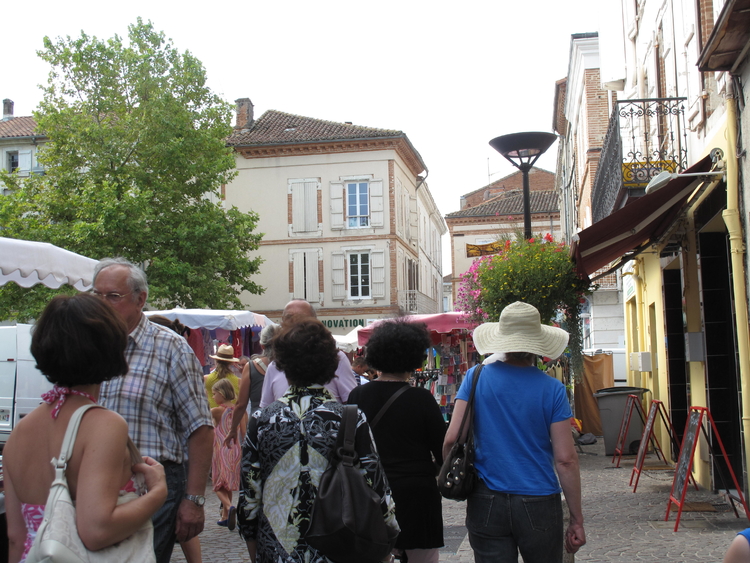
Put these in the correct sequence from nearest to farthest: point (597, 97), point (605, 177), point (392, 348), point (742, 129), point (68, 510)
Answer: point (68, 510)
point (392, 348)
point (742, 129)
point (605, 177)
point (597, 97)

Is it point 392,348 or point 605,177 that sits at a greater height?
point 605,177

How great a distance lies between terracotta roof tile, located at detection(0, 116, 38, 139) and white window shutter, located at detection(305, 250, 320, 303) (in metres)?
16.3

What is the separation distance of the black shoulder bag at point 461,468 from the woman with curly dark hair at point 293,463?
0.58m

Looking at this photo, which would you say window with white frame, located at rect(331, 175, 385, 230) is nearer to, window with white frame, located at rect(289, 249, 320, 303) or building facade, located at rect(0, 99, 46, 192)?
window with white frame, located at rect(289, 249, 320, 303)

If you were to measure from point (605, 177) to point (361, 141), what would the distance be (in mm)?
26925

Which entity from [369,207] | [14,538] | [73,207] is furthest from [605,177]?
[369,207]

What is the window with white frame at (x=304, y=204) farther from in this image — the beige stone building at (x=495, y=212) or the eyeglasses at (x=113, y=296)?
the eyeglasses at (x=113, y=296)

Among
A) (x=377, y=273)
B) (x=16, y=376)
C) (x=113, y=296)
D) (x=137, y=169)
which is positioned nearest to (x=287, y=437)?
(x=113, y=296)

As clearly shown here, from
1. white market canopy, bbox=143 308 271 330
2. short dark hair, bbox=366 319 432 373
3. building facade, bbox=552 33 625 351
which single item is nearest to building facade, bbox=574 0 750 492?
short dark hair, bbox=366 319 432 373

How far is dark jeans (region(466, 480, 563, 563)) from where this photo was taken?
3670mm

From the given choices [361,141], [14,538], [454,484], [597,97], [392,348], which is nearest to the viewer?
[14,538]

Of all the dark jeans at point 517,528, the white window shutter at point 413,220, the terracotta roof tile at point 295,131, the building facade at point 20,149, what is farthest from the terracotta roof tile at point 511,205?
the dark jeans at point 517,528

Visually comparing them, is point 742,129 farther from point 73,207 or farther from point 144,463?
point 73,207

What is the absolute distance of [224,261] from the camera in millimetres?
29422
